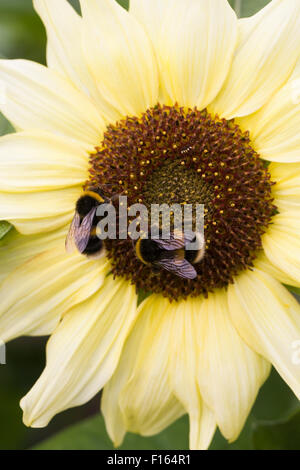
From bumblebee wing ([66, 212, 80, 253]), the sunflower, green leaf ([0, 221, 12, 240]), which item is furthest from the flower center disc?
green leaf ([0, 221, 12, 240])

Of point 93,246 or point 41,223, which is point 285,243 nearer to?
point 93,246

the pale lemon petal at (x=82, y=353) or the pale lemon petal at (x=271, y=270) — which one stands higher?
the pale lemon petal at (x=271, y=270)

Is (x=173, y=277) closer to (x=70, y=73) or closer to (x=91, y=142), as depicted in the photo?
(x=91, y=142)

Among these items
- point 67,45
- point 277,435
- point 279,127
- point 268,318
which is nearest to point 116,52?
point 67,45

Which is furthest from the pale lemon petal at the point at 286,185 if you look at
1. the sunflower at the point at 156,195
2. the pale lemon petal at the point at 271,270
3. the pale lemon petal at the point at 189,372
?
the pale lemon petal at the point at 189,372

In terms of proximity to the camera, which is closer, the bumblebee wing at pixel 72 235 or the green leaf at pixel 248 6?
the bumblebee wing at pixel 72 235

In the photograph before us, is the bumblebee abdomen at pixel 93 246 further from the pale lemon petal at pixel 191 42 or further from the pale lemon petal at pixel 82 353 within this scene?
the pale lemon petal at pixel 191 42

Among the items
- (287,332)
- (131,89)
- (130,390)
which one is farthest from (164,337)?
(131,89)

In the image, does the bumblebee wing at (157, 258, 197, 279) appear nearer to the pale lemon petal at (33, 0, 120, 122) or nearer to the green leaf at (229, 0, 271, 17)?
the pale lemon petal at (33, 0, 120, 122)
